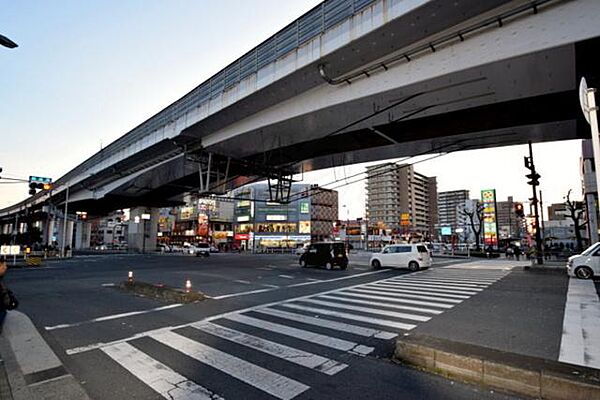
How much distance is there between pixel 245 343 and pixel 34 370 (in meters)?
3.27

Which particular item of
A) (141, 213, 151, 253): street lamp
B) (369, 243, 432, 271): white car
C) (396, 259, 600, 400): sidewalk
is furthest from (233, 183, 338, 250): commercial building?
(396, 259, 600, 400): sidewalk

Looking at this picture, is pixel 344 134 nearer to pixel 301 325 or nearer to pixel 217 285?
pixel 217 285

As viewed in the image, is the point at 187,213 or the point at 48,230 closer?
the point at 48,230

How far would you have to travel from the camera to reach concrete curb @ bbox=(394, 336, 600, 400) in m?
3.53

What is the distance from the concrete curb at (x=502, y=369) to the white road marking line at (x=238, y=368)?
1804 mm

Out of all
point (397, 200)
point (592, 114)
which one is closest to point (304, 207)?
point (397, 200)

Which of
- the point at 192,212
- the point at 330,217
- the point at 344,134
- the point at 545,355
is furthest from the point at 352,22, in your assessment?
the point at 192,212

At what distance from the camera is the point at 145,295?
11.3 metres

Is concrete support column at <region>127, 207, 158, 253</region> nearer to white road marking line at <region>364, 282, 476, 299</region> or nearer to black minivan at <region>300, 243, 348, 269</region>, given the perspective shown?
black minivan at <region>300, 243, 348, 269</region>

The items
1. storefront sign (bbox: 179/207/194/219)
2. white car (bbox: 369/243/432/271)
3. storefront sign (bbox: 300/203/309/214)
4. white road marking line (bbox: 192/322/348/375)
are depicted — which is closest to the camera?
white road marking line (bbox: 192/322/348/375)

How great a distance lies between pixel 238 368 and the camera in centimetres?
484

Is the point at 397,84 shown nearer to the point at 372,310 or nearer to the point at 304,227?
the point at 372,310

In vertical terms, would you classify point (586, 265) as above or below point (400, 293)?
above

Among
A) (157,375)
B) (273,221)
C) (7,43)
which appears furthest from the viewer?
(273,221)
